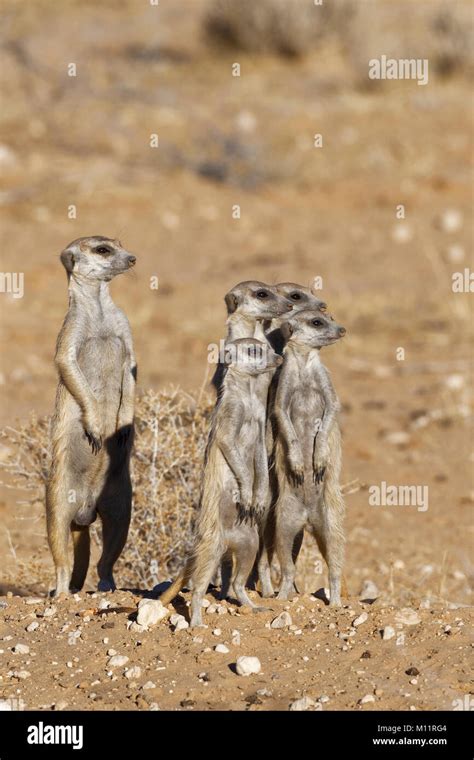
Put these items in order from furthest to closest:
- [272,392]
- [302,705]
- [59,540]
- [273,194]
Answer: [273,194], [59,540], [272,392], [302,705]

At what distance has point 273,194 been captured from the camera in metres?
16.9

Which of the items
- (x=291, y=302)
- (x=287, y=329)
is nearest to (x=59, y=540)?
(x=287, y=329)

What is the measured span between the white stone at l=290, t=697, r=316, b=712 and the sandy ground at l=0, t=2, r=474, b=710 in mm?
52

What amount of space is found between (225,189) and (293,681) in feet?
41.0

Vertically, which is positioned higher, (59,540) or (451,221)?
(451,221)

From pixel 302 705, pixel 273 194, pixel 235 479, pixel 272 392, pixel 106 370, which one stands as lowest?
pixel 302 705

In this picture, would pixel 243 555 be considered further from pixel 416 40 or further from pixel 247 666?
pixel 416 40

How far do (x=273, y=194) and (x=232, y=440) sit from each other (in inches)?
459

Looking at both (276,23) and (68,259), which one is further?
(276,23)

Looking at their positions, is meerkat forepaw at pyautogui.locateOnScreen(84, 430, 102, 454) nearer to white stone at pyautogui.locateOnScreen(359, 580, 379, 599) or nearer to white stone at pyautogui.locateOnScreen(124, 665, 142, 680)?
white stone at pyautogui.locateOnScreen(124, 665, 142, 680)

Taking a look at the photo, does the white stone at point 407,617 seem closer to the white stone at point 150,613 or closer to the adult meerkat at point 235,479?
the adult meerkat at point 235,479

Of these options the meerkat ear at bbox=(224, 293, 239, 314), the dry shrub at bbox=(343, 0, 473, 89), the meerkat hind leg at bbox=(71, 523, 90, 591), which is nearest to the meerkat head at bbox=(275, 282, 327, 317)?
the meerkat ear at bbox=(224, 293, 239, 314)

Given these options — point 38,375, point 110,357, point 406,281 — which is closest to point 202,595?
point 110,357

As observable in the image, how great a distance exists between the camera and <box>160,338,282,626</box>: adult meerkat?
216 inches
